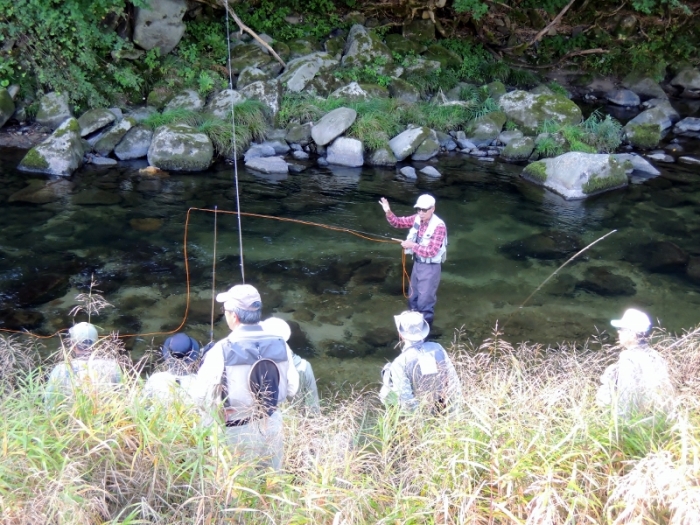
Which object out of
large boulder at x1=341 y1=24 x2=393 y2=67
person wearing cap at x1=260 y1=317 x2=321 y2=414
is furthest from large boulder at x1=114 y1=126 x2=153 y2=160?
person wearing cap at x1=260 y1=317 x2=321 y2=414

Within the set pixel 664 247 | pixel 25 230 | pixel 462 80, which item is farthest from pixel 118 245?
pixel 462 80

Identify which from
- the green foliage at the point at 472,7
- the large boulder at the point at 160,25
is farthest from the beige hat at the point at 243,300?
the green foliage at the point at 472,7

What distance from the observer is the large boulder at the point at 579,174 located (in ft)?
36.4

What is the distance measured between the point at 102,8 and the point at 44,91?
2059 mm

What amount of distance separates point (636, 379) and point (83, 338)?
10.7ft

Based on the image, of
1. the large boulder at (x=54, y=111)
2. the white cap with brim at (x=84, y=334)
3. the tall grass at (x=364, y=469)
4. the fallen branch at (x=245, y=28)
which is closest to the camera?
the tall grass at (x=364, y=469)

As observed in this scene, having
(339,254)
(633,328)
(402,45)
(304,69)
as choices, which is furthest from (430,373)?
(402,45)

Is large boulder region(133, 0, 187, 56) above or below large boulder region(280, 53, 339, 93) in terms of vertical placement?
above

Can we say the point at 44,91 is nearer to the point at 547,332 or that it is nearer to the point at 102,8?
the point at 102,8

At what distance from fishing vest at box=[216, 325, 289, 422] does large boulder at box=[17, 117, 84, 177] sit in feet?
29.5

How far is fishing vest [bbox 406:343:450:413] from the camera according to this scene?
3.66m

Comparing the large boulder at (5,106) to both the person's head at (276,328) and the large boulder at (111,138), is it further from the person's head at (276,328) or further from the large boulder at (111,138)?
the person's head at (276,328)

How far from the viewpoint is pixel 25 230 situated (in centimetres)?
895

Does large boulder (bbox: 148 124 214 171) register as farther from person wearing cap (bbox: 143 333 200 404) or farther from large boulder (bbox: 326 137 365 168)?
person wearing cap (bbox: 143 333 200 404)
